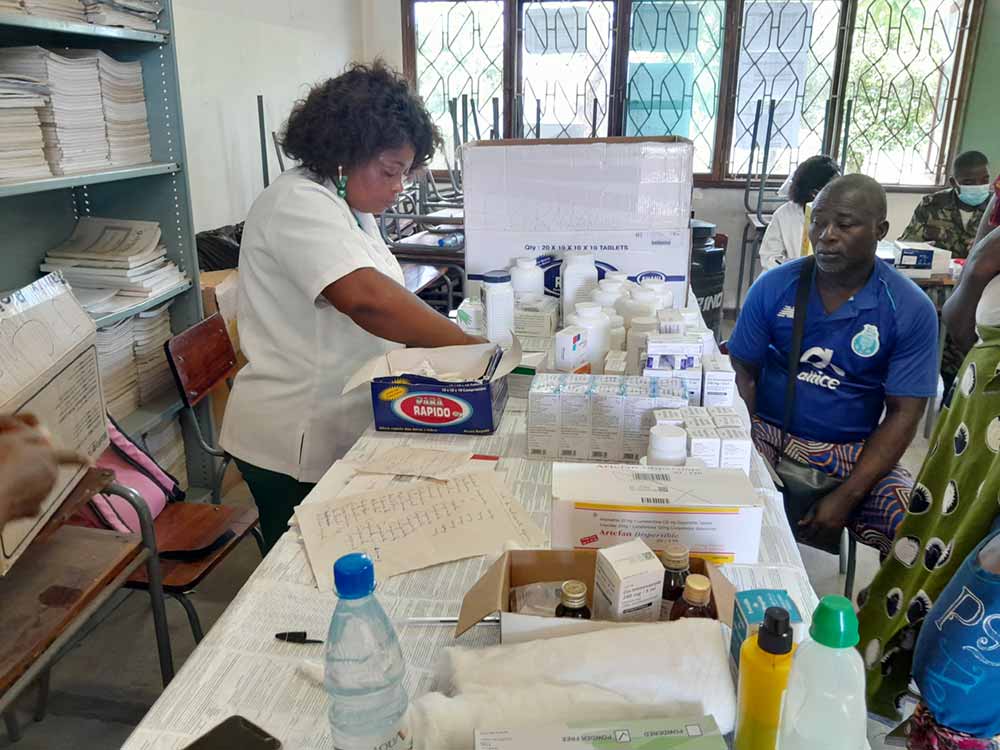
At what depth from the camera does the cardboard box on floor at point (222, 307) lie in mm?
2621

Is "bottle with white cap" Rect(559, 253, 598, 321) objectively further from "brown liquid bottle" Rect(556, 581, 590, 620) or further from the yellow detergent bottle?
the yellow detergent bottle

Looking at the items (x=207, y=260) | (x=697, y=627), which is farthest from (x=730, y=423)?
(x=207, y=260)

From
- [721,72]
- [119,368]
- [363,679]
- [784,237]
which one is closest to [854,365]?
[363,679]

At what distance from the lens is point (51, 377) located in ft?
3.84

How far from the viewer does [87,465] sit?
129 cm

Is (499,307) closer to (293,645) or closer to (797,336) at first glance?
(797,336)

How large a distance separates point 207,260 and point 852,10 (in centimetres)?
403

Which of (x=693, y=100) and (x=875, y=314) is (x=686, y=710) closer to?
(x=875, y=314)

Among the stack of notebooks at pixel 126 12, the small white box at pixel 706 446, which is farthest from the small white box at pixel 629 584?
the stack of notebooks at pixel 126 12

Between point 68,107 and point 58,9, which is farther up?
point 58,9

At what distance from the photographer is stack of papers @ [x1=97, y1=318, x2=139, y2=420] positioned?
223cm

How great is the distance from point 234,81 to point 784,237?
264 centimetres

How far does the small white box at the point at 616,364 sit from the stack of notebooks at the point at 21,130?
1.48 meters

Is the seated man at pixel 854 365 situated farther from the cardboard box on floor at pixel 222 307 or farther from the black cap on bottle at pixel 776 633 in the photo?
the cardboard box on floor at pixel 222 307
